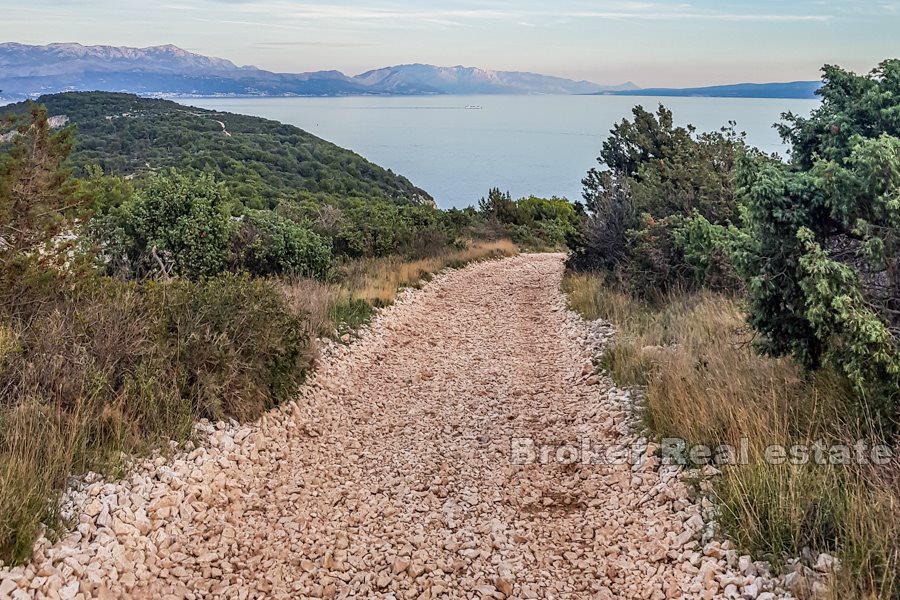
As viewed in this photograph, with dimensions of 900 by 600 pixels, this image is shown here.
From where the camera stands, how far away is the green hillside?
3778 cm

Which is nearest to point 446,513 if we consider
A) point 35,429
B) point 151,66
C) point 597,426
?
point 597,426

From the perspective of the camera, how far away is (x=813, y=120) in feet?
17.9

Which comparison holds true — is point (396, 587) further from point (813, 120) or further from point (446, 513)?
point (813, 120)

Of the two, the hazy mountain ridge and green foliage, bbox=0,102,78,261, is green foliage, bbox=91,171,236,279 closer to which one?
green foliage, bbox=0,102,78,261

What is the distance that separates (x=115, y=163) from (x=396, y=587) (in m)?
40.0

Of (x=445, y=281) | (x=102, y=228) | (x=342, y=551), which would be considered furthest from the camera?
(x=445, y=281)

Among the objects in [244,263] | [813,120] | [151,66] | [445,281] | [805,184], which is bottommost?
[445,281]

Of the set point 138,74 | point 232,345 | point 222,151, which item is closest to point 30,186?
point 232,345

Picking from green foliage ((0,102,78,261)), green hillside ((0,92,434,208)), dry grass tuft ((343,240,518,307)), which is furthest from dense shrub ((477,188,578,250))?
green foliage ((0,102,78,261))

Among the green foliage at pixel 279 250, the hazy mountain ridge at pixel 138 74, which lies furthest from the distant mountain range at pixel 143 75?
the green foliage at pixel 279 250

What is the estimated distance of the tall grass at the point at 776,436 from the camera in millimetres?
3123

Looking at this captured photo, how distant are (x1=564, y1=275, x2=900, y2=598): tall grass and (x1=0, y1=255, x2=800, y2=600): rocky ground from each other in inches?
10.6

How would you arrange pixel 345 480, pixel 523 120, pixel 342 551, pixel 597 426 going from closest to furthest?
1. pixel 342 551
2. pixel 345 480
3. pixel 597 426
4. pixel 523 120

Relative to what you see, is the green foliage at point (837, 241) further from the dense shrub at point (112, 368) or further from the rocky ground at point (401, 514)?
the dense shrub at point (112, 368)
